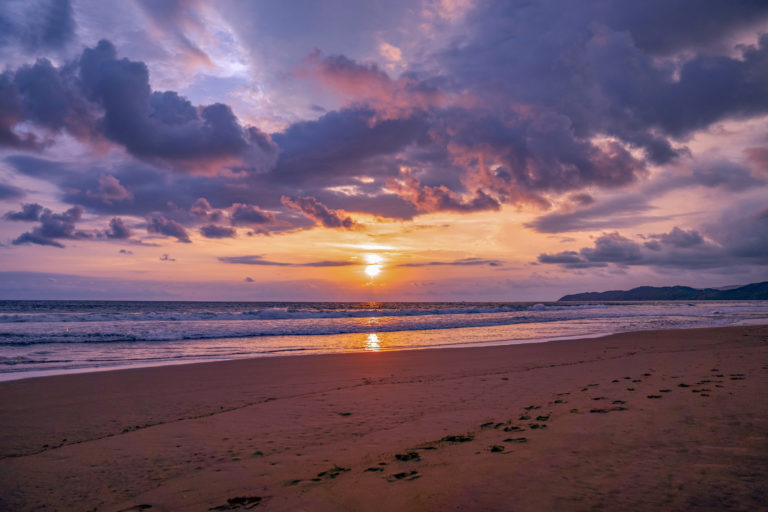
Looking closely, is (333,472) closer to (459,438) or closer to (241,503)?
(241,503)

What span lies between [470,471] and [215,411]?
17.8ft

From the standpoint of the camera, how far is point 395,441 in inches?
226

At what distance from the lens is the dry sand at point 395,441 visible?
3770 millimetres

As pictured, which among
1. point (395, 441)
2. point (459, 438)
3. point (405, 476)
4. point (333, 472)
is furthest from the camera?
point (395, 441)

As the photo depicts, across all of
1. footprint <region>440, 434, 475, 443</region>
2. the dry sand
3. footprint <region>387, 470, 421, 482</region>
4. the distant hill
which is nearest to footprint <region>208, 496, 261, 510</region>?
the dry sand

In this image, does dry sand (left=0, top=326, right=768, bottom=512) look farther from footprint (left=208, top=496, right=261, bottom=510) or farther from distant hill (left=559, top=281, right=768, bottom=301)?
distant hill (left=559, top=281, right=768, bottom=301)

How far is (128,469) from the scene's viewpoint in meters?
5.07

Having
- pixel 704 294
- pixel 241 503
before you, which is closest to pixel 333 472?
pixel 241 503

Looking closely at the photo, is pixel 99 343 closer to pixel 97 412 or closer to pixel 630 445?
pixel 97 412

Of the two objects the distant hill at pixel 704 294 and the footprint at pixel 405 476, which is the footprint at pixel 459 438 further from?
the distant hill at pixel 704 294

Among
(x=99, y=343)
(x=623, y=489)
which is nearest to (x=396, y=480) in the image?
(x=623, y=489)

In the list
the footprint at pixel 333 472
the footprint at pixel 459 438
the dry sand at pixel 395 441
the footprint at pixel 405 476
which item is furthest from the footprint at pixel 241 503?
the footprint at pixel 459 438

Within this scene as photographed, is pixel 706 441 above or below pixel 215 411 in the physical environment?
above

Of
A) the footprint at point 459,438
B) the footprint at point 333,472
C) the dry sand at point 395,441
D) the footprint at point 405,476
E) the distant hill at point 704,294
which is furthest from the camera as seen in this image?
the distant hill at point 704,294
